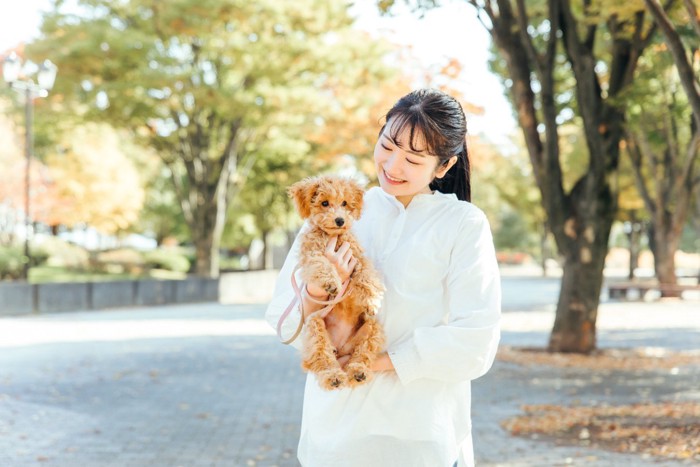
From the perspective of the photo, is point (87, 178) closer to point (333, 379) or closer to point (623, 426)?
point (623, 426)

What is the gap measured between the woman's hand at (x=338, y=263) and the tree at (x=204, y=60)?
20142 millimetres

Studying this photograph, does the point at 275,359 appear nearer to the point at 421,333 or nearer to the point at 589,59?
the point at 589,59

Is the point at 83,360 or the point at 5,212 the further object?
the point at 5,212

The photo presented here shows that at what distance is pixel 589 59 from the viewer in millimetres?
13586

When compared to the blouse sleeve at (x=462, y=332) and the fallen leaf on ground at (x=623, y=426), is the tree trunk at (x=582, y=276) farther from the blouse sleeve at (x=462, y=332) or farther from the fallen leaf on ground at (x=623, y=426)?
the blouse sleeve at (x=462, y=332)

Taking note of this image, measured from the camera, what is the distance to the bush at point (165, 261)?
4152 cm

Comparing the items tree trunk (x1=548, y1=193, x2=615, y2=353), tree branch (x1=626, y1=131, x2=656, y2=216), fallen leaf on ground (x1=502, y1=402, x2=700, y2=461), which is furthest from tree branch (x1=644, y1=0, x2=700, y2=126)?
tree branch (x1=626, y1=131, x2=656, y2=216)

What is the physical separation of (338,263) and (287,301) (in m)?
0.21

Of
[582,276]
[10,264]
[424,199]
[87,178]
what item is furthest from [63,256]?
[424,199]

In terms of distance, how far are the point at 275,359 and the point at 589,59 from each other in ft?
21.3

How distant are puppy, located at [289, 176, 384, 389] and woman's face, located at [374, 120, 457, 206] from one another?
3.5 inches

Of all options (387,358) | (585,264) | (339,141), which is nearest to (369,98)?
(339,141)

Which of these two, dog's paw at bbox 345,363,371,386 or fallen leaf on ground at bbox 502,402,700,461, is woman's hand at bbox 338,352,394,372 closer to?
dog's paw at bbox 345,363,371,386

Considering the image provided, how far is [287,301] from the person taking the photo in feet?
8.25
